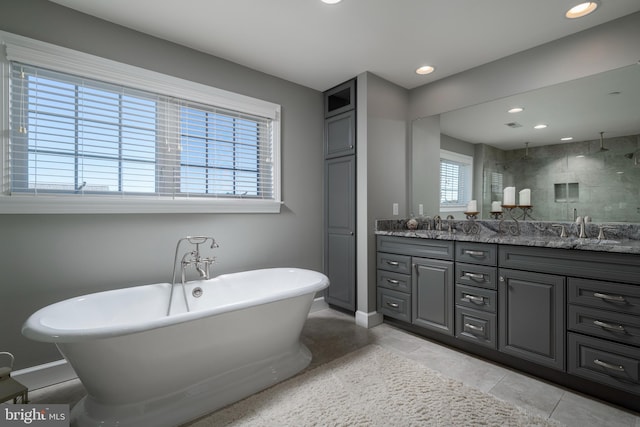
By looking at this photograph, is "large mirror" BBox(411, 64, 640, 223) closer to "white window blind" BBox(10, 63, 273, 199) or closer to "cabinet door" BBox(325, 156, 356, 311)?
"cabinet door" BBox(325, 156, 356, 311)

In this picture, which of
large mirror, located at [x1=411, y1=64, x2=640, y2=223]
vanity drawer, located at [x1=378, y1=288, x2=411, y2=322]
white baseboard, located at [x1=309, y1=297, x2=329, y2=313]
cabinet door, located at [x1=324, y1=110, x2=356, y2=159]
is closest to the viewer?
large mirror, located at [x1=411, y1=64, x2=640, y2=223]

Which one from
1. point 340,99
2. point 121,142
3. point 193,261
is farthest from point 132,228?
point 340,99

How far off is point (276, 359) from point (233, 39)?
253cm

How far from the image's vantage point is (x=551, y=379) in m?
1.96

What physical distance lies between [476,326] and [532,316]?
41 cm

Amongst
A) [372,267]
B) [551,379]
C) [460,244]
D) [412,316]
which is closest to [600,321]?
[551,379]

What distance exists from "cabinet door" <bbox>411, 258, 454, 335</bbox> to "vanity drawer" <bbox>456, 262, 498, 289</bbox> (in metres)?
0.07

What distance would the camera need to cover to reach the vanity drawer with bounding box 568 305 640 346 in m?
1.62

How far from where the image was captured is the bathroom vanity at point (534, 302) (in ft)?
5.45

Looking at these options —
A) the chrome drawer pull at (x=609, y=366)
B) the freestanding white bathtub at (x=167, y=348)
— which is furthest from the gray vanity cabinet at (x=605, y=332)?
the freestanding white bathtub at (x=167, y=348)

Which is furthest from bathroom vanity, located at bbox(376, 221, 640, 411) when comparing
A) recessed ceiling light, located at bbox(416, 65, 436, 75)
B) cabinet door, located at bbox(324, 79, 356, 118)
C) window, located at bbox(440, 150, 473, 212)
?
recessed ceiling light, located at bbox(416, 65, 436, 75)

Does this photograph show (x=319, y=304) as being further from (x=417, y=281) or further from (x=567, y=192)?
(x=567, y=192)

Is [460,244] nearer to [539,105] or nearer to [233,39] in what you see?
[539,105]

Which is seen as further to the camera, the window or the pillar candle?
the window
